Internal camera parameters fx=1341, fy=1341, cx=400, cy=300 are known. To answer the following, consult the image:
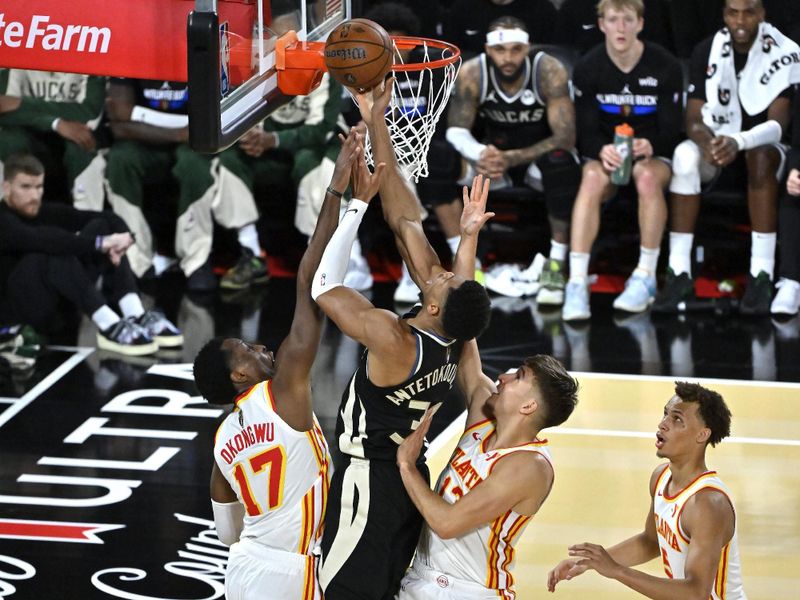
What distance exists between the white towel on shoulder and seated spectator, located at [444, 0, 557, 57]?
4.23ft

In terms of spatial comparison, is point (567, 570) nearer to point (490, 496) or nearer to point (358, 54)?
point (490, 496)

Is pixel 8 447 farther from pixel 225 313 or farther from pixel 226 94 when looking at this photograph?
pixel 226 94

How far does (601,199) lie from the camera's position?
920 centimetres

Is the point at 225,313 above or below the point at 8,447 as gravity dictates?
above

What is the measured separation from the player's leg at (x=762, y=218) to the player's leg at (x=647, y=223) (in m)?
0.58

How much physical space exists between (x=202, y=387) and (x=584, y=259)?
16.2 feet

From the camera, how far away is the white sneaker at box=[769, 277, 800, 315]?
9008 mm

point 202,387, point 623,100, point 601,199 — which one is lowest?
point 202,387

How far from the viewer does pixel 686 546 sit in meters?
4.37

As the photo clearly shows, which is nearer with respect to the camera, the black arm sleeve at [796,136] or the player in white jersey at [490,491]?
the player in white jersey at [490,491]

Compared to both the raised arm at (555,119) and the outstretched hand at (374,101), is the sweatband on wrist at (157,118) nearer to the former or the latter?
the raised arm at (555,119)

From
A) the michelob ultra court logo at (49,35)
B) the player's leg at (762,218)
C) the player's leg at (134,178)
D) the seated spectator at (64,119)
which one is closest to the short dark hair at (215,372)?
the michelob ultra court logo at (49,35)

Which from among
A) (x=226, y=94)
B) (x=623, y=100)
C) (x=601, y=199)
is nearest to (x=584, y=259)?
(x=601, y=199)

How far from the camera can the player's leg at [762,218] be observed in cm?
903
